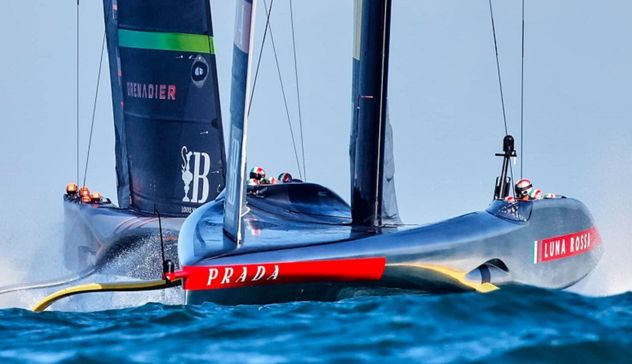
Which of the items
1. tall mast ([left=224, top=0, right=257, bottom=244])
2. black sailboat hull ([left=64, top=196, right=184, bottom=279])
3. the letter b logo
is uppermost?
tall mast ([left=224, top=0, right=257, bottom=244])

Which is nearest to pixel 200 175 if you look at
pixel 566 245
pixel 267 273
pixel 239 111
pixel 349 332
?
pixel 566 245

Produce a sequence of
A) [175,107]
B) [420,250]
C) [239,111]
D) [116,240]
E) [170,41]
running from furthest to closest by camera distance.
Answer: [175,107] → [170,41] → [116,240] → [239,111] → [420,250]

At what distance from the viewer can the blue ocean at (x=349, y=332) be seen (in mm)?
5551

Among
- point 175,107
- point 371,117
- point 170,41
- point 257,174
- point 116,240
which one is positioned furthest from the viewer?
point 175,107

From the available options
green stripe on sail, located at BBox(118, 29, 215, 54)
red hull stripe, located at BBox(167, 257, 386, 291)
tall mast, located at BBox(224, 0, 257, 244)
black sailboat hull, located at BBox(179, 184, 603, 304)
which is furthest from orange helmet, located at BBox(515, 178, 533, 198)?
green stripe on sail, located at BBox(118, 29, 215, 54)

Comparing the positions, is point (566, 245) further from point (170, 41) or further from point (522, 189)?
point (170, 41)

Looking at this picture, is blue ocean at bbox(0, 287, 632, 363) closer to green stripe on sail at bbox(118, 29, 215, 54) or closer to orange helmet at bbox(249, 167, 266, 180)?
orange helmet at bbox(249, 167, 266, 180)

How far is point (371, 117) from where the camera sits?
9.18m

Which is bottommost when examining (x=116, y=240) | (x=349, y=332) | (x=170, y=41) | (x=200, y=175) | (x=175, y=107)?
(x=116, y=240)

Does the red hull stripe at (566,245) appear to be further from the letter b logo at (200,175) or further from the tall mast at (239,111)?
the letter b logo at (200,175)

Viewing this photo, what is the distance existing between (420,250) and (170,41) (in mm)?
5358

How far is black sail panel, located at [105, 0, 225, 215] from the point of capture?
1276 cm

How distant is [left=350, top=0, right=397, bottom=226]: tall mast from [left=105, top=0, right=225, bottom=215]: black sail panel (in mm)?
3752

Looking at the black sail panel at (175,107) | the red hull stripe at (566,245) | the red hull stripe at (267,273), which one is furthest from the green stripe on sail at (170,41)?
the red hull stripe at (267,273)
